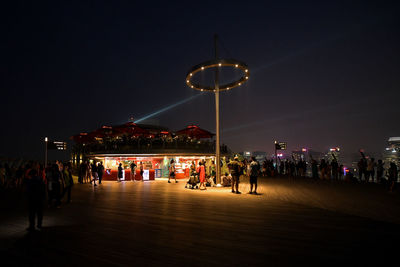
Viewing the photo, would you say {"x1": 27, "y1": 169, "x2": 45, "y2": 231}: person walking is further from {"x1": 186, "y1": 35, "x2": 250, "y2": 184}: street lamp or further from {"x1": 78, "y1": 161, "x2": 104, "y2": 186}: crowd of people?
{"x1": 78, "y1": 161, "x2": 104, "y2": 186}: crowd of people

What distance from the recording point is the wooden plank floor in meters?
3.71

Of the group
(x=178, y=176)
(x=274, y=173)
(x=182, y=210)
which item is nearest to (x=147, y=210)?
(x=182, y=210)

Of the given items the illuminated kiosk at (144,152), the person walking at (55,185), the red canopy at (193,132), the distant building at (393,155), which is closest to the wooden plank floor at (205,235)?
the person walking at (55,185)

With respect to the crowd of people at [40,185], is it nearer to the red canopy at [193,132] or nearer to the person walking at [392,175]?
the red canopy at [193,132]

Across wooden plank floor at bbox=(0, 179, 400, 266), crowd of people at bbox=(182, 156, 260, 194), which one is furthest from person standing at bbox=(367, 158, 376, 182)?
Result: wooden plank floor at bbox=(0, 179, 400, 266)

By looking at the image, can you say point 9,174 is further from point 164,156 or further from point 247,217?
point 247,217

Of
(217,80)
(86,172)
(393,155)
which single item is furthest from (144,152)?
(393,155)

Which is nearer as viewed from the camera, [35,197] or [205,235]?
[205,235]

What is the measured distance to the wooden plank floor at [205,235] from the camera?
12.2 feet

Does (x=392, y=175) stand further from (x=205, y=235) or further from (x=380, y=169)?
(x=205, y=235)

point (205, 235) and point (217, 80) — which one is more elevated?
point (217, 80)

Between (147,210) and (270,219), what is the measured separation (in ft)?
13.5

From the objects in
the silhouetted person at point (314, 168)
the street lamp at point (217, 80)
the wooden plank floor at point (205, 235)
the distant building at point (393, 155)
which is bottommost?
the wooden plank floor at point (205, 235)

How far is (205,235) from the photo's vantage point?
4.84 m
